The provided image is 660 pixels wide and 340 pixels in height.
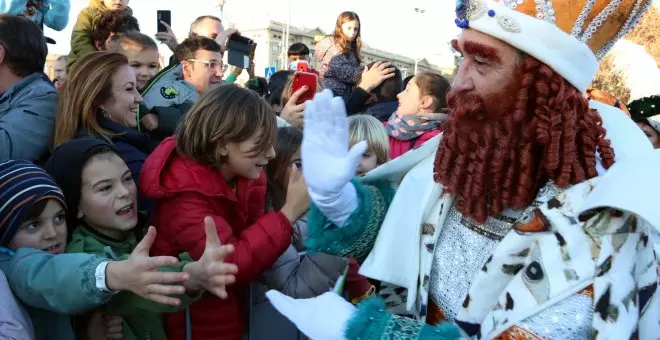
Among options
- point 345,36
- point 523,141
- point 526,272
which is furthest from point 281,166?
point 345,36

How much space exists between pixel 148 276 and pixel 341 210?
565 millimetres

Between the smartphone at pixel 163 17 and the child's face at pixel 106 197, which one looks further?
the smartphone at pixel 163 17

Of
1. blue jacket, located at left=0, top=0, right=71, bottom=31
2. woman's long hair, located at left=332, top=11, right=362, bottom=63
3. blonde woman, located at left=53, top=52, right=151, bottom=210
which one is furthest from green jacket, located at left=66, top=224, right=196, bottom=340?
woman's long hair, located at left=332, top=11, right=362, bottom=63

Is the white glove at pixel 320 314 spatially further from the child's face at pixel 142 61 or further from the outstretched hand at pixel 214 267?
the child's face at pixel 142 61

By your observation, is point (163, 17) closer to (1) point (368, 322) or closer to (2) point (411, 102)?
(2) point (411, 102)

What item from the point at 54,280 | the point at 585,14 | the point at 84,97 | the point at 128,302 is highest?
the point at 585,14

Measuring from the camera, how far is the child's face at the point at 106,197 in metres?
2.06

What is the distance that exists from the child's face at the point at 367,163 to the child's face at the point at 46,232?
1.47 meters

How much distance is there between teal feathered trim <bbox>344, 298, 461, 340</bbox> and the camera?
1.26m

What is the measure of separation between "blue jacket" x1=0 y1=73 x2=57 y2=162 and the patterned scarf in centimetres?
204

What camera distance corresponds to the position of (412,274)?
1.61m

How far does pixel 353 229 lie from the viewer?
1.70m

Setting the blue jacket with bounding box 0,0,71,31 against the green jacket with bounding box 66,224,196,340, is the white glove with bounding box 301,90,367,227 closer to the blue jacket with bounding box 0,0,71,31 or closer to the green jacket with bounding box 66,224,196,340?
the green jacket with bounding box 66,224,196,340

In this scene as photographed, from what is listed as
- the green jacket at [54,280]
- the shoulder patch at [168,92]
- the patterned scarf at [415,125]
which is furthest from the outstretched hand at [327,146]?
the patterned scarf at [415,125]
